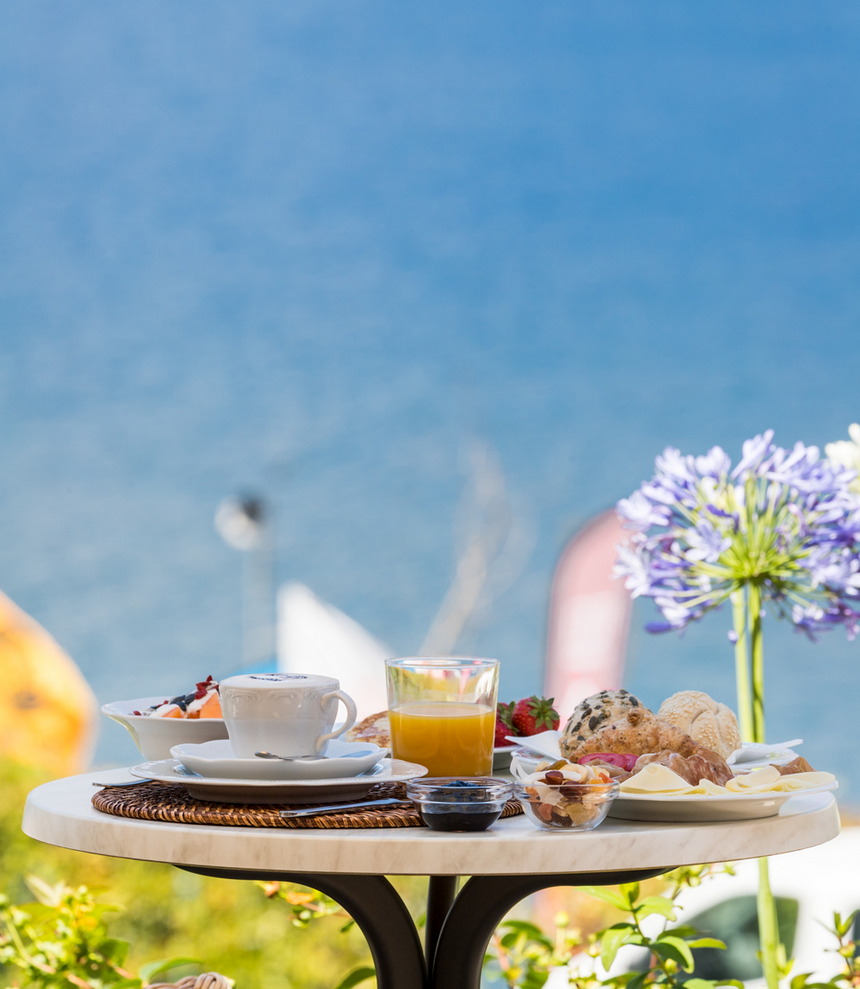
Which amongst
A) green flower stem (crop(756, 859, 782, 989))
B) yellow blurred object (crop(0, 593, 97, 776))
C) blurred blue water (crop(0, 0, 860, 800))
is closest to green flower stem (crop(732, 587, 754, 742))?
green flower stem (crop(756, 859, 782, 989))

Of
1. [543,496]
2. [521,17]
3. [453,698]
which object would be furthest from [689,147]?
[453,698]

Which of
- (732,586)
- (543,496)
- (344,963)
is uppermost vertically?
(543,496)

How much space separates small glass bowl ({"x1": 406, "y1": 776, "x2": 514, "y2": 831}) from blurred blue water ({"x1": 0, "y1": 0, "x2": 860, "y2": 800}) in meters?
7.99

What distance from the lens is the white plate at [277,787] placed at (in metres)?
0.99

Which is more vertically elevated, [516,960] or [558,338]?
[558,338]

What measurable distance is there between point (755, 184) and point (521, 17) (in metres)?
2.39

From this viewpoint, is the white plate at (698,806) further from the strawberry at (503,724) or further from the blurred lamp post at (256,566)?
the blurred lamp post at (256,566)

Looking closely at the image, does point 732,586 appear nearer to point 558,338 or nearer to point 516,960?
point 516,960

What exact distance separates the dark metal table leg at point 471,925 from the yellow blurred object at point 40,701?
9.24 feet

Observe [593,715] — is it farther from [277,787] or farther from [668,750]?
[277,787]

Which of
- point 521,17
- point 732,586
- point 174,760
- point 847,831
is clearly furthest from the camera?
point 521,17

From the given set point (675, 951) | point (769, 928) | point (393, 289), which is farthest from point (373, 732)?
point (393, 289)

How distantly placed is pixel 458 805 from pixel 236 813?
0.18 meters

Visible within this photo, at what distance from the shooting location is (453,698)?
1.12 meters
